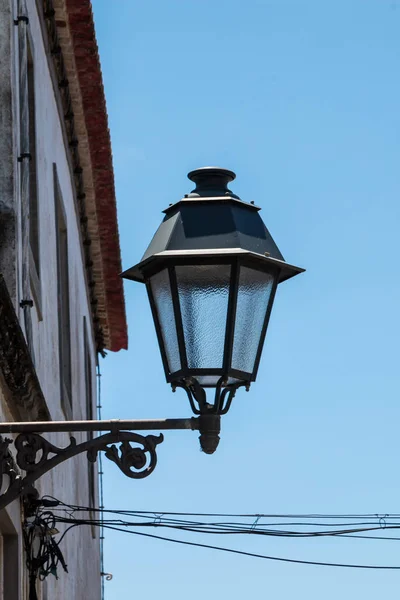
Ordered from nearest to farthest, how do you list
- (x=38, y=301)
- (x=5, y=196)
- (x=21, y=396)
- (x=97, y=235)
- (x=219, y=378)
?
(x=219, y=378) < (x=21, y=396) < (x=5, y=196) < (x=38, y=301) < (x=97, y=235)

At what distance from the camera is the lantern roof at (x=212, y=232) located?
201 inches

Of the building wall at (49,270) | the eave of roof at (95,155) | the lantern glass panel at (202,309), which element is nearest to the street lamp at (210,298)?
the lantern glass panel at (202,309)

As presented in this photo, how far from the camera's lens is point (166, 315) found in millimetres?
5172

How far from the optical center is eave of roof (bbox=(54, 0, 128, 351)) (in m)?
11.4

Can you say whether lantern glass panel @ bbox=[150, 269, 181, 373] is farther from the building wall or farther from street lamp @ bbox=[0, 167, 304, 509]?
the building wall

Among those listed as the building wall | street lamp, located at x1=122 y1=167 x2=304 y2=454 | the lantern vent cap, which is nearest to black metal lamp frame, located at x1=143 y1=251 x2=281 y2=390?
street lamp, located at x1=122 y1=167 x2=304 y2=454

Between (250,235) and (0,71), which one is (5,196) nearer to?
(0,71)

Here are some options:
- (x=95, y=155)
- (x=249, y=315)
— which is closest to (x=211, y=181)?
(x=249, y=315)

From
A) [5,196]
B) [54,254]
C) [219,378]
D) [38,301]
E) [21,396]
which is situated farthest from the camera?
[54,254]

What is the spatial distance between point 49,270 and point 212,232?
485cm

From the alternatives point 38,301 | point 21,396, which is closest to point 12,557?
point 21,396

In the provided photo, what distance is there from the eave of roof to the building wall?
0.39 meters

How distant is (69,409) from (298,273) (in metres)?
5.88

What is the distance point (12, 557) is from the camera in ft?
24.6
